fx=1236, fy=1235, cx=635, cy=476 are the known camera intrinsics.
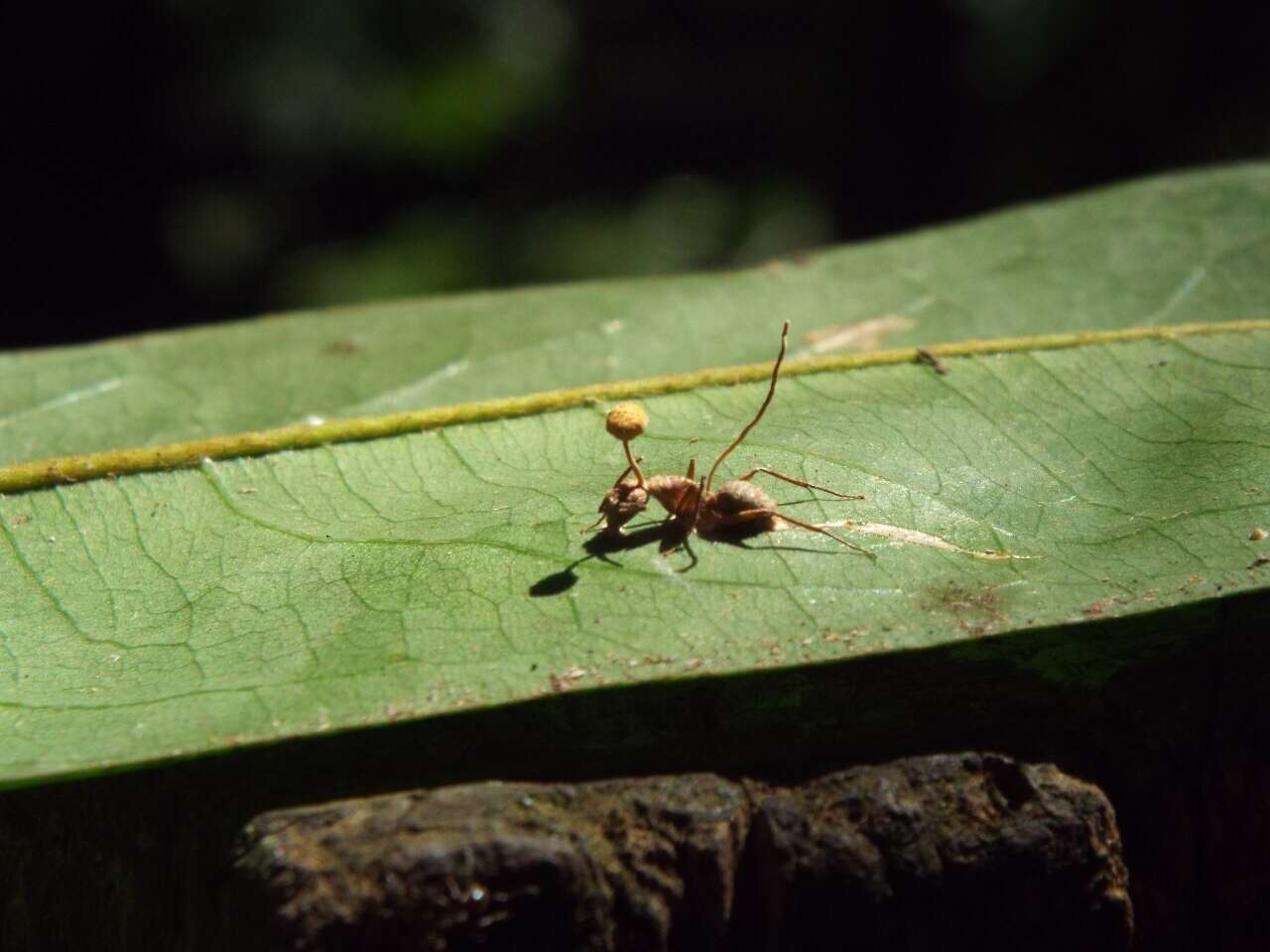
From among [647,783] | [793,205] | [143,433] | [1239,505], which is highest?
[793,205]

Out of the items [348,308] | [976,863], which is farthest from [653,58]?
[976,863]

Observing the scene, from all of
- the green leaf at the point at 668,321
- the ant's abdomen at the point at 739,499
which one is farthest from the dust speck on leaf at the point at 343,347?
the ant's abdomen at the point at 739,499

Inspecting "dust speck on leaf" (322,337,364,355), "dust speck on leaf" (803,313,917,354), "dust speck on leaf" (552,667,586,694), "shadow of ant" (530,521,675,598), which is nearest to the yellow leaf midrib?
"dust speck on leaf" (803,313,917,354)

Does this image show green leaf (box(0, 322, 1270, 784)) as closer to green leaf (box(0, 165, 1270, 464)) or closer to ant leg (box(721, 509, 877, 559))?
ant leg (box(721, 509, 877, 559))

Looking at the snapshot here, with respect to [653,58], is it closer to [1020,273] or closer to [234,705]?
[1020,273]

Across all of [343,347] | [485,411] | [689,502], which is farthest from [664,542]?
[343,347]

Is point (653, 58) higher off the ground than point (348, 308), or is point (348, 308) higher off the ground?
point (653, 58)

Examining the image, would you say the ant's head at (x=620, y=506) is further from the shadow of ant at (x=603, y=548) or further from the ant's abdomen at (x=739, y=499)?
the ant's abdomen at (x=739, y=499)
